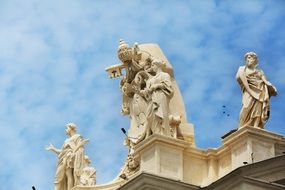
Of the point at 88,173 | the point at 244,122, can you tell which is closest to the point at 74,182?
the point at 88,173

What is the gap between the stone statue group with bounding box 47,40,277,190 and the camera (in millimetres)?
24766

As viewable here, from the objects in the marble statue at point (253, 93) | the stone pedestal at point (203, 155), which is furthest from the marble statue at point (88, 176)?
the marble statue at point (253, 93)

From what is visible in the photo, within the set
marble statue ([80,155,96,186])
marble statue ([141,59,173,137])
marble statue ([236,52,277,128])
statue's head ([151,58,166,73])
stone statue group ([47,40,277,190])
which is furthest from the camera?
marble statue ([80,155,96,186])

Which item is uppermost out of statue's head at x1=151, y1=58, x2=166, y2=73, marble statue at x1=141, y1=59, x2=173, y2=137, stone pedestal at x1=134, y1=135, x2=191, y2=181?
statue's head at x1=151, y1=58, x2=166, y2=73

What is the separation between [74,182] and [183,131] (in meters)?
4.09

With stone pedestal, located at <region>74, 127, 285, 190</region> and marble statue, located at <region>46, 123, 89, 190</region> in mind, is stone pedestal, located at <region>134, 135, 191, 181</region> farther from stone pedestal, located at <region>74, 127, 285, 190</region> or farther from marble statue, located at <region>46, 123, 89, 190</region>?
marble statue, located at <region>46, 123, 89, 190</region>

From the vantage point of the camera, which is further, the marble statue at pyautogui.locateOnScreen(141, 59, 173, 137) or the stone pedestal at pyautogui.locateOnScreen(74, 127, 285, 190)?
the marble statue at pyautogui.locateOnScreen(141, 59, 173, 137)

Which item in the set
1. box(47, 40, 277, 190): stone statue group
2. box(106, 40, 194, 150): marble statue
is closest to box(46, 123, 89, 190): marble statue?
box(47, 40, 277, 190): stone statue group

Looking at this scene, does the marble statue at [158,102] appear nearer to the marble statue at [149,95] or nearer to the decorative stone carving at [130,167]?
the marble statue at [149,95]

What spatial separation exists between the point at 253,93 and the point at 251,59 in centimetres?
100

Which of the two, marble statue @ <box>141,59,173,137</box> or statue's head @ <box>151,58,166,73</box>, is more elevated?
statue's head @ <box>151,58,166,73</box>

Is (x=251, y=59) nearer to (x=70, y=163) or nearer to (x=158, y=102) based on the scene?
(x=158, y=102)

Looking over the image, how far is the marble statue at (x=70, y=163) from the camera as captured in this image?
29.1 meters

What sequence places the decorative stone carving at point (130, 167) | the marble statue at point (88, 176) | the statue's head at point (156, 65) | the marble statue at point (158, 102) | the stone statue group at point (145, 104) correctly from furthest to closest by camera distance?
the marble statue at point (88, 176), the statue's head at point (156, 65), the decorative stone carving at point (130, 167), the marble statue at point (158, 102), the stone statue group at point (145, 104)
